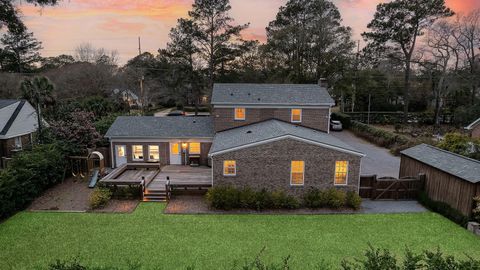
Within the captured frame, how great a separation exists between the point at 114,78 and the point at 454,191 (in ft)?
156

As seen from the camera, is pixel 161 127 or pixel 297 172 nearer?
pixel 297 172

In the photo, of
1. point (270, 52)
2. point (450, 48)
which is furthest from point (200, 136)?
point (450, 48)

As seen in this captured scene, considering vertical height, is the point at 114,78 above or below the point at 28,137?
above

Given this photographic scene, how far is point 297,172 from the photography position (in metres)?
17.1

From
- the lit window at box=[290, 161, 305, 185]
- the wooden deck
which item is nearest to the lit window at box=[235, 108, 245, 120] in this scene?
the wooden deck

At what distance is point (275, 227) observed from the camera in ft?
46.9

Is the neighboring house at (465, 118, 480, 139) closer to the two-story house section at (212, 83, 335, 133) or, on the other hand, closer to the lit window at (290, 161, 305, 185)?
the two-story house section at (212, 83, 335, 133)

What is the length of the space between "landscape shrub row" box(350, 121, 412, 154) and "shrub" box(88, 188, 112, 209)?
2581 cm

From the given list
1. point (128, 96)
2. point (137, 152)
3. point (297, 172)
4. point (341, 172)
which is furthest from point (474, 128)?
point (128, 96)

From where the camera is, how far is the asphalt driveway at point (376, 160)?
2302 cm

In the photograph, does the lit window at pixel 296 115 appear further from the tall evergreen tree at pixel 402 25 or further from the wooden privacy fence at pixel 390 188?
the tall evergreen tree at pixel 402 25

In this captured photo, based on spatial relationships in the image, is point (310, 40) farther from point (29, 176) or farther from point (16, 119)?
point (29, 176)

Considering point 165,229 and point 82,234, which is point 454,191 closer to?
point 165,229

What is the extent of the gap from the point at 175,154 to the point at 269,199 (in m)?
10.5
